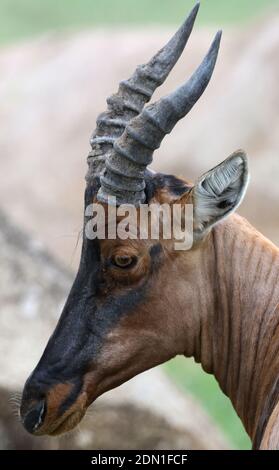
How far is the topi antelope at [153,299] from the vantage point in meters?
6.96

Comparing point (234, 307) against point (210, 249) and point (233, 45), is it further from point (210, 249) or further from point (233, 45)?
point (233, 45)

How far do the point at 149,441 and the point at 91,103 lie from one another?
578 inches

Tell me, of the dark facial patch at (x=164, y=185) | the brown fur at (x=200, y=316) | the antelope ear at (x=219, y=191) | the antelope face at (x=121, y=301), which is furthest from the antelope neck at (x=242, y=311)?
the dark facial patch at (x=164, y=185)

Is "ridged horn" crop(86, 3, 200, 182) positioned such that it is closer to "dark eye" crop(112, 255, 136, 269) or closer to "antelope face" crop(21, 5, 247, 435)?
"antelope face" crop(21, 5, 247, 435)

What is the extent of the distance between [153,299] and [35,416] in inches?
40.6

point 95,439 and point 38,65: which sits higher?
point 38,65

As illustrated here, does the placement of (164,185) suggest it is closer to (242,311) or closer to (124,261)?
(124,261)

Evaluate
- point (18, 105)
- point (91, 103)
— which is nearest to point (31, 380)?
point (91, 103)

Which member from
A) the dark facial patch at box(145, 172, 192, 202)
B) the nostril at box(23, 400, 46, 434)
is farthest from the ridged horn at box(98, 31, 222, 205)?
the nostril at box(23, 400, 46, 434)

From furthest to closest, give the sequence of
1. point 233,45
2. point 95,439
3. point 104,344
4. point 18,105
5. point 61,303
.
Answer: point 18,105
point 233,45
point 61,303
point 95,439
point 104,344

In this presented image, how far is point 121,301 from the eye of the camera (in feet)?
23.2

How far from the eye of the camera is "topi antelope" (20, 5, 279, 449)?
6.96 meters

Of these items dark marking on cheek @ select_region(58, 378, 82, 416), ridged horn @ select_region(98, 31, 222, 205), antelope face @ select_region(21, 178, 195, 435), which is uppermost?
ridged horn @ select_region(98, 31, 222, 205)

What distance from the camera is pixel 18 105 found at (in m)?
26.5
